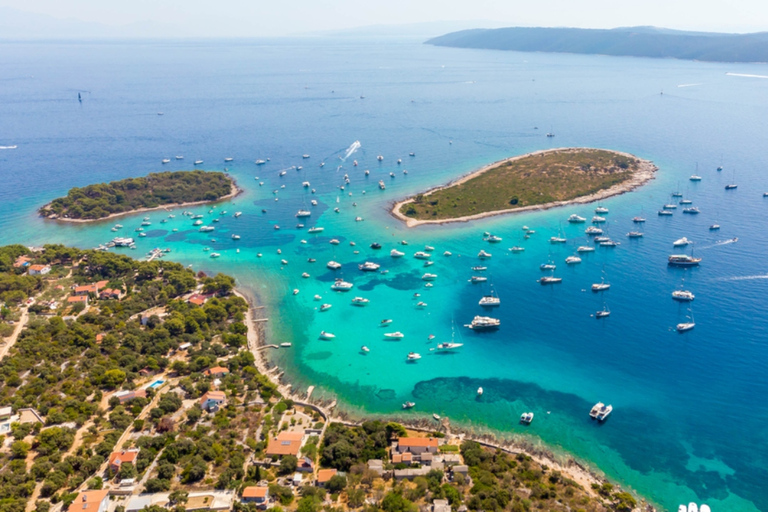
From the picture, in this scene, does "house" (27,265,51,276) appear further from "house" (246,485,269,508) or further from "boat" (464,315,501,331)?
"boat" (464,315,501,331)

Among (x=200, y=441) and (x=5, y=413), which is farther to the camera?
(x=5, y=413)

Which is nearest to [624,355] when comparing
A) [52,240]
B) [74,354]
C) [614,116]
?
[74,354]

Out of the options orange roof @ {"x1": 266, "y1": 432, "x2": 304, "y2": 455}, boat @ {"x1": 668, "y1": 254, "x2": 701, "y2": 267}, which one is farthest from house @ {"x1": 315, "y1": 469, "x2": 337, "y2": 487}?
boat @ {"x1": 668, "y1": 254, "x2": 701, "y2": 267}

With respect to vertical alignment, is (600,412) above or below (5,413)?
below

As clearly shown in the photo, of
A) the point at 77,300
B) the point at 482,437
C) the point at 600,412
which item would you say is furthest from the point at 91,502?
Result: the point at 600,412

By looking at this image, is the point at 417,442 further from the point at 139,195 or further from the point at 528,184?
the point at 139,195

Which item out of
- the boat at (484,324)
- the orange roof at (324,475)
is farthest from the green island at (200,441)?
the boat at (484,324)

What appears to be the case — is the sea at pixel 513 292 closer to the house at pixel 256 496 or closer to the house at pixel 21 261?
the house at pixel 21 261
